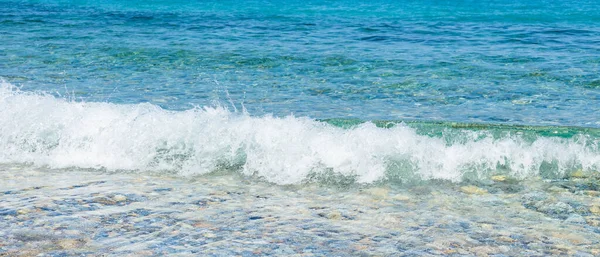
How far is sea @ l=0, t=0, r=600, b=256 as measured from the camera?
16.8 feet

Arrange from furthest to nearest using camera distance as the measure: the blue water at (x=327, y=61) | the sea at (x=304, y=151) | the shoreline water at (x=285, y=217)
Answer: the blue water at (x=327, y=61)
the sea at (x=304, y=151)
the shoreline water at (x=285, y=217)

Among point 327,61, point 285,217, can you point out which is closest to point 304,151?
point 285,217

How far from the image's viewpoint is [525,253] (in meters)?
4.80

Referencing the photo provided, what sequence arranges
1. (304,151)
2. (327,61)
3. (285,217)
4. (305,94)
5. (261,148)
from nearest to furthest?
(285,217), (304,151), (261,148), (305,94), (327,61)

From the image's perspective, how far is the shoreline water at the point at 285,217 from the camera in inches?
192

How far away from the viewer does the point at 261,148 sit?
24.2 feet

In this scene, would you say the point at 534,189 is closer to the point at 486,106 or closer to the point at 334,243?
the point at 334,243

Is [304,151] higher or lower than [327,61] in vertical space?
higher

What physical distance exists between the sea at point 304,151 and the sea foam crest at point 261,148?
0.07 feet

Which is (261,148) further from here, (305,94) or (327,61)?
(327,61)

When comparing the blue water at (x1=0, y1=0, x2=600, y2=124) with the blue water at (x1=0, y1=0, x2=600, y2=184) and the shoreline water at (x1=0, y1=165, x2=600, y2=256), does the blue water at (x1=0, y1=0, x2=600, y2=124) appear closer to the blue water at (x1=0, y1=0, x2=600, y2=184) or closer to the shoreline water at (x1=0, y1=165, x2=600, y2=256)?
the blue water at (x1=0, y1=0, x2=600, y2=184)

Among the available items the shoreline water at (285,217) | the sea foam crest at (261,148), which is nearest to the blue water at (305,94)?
the sea foam crest at (261,148)

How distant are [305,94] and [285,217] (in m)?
5.51

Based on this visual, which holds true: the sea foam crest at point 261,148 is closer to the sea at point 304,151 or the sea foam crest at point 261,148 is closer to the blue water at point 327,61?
the sea at point 304,151
